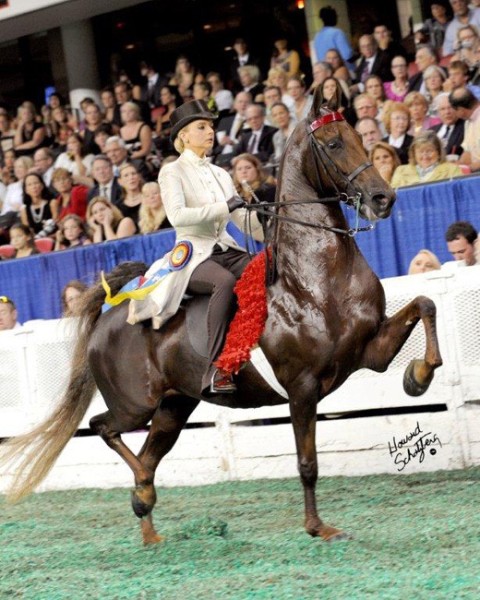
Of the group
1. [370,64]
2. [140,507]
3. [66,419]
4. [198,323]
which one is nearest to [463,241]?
[198,323]

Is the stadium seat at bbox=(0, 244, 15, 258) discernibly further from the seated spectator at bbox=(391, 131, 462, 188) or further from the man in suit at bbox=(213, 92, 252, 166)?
the seated spectator at bbox=(391, 131, 462, 188)

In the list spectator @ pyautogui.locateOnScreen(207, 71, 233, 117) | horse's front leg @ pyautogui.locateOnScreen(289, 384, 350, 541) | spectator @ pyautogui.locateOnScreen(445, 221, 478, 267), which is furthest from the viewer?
spectator @ pyautogui.locateOnScreen(207, 71, 233, 117)

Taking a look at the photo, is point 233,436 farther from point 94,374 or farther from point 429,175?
point 429,175

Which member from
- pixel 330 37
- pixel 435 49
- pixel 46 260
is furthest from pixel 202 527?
pixel 330 37

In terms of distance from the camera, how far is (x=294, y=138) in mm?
6660

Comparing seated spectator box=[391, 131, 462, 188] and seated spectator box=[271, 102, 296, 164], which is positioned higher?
seated spectator box=[271, 102, 296, 164]

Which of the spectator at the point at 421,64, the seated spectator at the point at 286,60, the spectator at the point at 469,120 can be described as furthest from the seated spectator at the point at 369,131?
the seated spectator at the point at 286,60

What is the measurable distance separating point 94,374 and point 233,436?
6.00 ft

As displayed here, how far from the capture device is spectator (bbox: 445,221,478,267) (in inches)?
354

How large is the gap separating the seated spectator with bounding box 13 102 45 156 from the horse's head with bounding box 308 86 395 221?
39.1 feet

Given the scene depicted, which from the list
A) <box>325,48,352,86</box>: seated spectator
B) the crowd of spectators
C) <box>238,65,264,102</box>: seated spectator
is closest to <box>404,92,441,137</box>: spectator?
the crowd of spectators

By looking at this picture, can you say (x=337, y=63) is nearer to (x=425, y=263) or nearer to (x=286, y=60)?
(x=286, y=60)

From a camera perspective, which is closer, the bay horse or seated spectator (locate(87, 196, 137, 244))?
the bay horse

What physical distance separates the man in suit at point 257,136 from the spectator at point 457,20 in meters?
2.10
